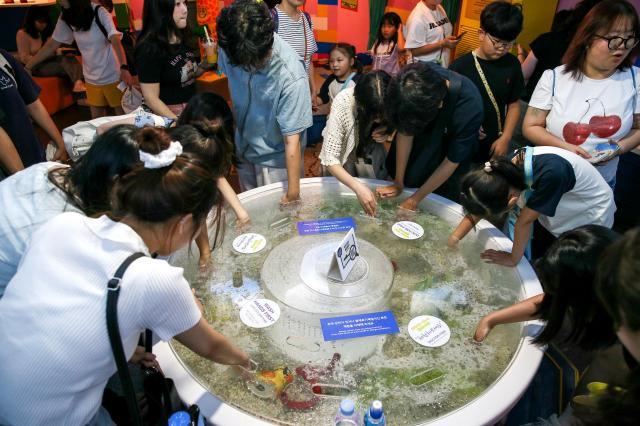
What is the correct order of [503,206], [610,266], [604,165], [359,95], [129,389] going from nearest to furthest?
[610,266], [129,389], [503,206], [359,95], [604,165]

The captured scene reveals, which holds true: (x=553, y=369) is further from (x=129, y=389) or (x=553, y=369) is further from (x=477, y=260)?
(x=129, y=389)

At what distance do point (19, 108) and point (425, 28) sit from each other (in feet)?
11.0

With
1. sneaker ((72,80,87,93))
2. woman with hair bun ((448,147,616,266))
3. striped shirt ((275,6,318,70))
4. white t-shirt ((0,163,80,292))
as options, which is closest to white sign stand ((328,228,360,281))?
woman with hair bun ((448,147,616,266))

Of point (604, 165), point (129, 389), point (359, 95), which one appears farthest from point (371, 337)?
point (604, 165)

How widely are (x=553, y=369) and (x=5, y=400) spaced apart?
1.88 meters

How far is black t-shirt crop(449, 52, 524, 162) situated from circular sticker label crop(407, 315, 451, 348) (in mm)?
1608

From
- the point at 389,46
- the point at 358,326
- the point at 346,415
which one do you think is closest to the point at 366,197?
the point at 358,326

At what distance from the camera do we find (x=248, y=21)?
2.03 meters

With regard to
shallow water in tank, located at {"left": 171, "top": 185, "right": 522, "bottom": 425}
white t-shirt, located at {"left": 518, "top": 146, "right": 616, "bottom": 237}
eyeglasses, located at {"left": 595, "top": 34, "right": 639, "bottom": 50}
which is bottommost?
shallow water in tank, located at {"left": 171, "top": 185, "right": 522, "bottom": 425}

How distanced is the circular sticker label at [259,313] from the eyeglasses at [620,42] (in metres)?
2.07

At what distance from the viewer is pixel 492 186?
187 cm

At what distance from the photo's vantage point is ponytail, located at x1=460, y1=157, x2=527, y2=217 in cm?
187

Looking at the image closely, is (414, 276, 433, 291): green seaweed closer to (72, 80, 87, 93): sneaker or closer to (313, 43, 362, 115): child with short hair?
(313, 43, 362, 115): child with short hair

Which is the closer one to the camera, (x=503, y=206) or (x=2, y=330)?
(x=2, y=330)
